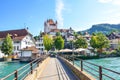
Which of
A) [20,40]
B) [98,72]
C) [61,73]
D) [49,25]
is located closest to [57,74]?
[61,73]

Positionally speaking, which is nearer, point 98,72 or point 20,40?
point 98,72

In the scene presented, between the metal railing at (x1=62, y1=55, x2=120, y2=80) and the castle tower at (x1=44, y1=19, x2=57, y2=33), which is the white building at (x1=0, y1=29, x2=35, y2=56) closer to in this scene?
the metal railing at (x1=62, y1=55, x2=120, y2=80)

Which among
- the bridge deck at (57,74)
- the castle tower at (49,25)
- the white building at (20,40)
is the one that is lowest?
the bridge deck at (57,74)

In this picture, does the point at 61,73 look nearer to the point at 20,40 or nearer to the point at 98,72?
the point at 98,72

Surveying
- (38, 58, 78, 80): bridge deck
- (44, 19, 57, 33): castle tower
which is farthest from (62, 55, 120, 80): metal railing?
(44, 19, 57, 33): castle tower

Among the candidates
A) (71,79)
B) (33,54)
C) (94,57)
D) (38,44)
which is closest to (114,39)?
(38,44)

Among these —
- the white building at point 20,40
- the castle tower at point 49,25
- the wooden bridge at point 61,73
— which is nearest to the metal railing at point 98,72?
the wooden bridge at point 61,73

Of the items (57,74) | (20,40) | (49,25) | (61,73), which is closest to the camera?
(57,74)

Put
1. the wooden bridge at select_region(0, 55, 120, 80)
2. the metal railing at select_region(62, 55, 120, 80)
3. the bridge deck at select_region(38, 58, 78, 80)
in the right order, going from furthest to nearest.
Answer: the bridge deck at select_region(38, 58, 78, 80) < the wooden bridge at select_region(0, 55, 120, 80) < the metal railing at select_region(62, 55, 120, 80)

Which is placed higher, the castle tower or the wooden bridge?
the castle tower

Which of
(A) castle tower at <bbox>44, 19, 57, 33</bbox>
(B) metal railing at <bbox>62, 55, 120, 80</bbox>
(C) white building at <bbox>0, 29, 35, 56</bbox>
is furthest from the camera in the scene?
(A) castle tower at <bbox>44, 19, 57, 33</bbox>

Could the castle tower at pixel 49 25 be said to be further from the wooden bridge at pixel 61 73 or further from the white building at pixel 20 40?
the wooden bridge at pixel 61 73

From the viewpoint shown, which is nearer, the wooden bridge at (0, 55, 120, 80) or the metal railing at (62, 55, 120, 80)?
the metal railing at (62, 55, 120, 80)

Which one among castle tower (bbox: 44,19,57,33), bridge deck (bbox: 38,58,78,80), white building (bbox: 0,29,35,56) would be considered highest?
castle tower (bbox: 44,19,57,33)
